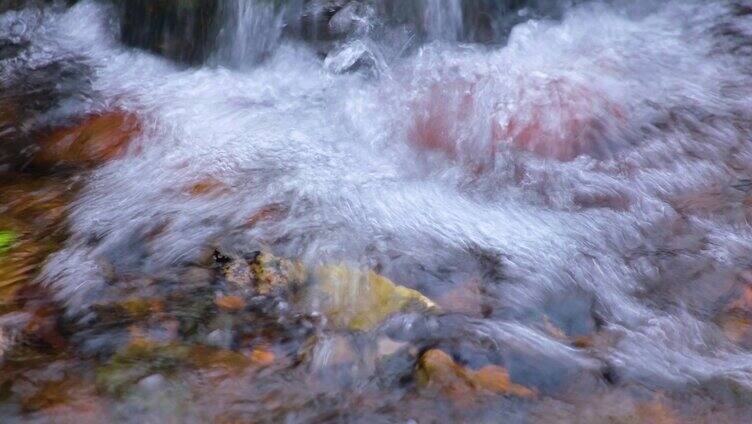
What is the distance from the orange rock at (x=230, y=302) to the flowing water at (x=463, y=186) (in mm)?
398

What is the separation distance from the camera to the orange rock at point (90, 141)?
14.7 ft

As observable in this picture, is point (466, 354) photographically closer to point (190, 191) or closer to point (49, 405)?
point (49, 405)

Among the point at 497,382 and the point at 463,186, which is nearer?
the point at 497,382

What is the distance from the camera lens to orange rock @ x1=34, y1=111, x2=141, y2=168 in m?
4.47

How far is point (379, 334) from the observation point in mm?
3096

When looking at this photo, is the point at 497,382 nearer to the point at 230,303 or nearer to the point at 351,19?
the point at 230,303

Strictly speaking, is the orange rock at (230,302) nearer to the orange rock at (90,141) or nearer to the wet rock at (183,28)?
the orange rock at (90,141)

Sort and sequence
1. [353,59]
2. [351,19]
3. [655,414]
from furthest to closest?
[351,19] < [353,59] < [655,414]

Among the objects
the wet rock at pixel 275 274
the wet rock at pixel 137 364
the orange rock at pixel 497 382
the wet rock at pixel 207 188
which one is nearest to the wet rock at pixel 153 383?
the wet rock at pixel 137 364

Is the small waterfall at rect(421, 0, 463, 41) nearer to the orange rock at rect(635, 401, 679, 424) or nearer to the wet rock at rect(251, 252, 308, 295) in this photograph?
the wet rock at rect(251, 252, 308, 295)

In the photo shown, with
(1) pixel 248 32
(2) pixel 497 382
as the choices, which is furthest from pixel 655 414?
(1) pixel 248 32

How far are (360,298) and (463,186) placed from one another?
125 centimetres

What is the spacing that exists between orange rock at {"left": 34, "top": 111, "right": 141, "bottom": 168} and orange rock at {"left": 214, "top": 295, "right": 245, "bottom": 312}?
1663 millimetres

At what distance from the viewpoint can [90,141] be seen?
4.64 meters
